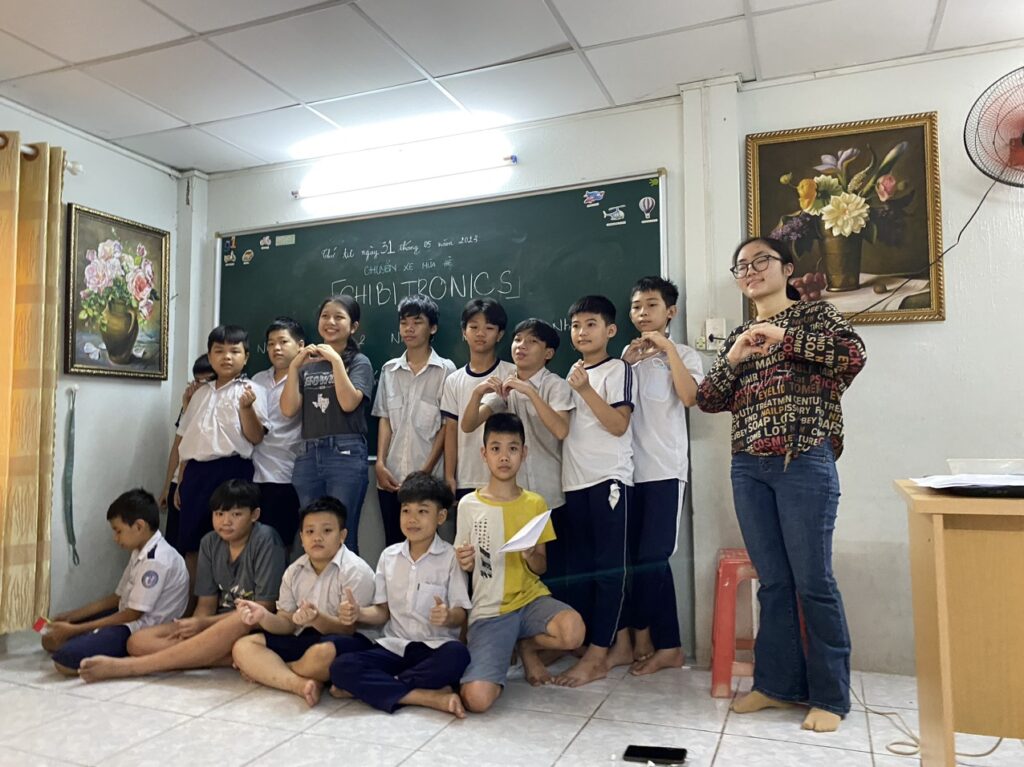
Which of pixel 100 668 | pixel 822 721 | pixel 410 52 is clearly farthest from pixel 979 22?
pixel 100 668

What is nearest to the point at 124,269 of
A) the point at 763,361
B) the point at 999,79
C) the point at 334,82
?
the point at 334,82

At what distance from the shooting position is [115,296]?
354cm

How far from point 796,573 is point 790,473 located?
0.29 m

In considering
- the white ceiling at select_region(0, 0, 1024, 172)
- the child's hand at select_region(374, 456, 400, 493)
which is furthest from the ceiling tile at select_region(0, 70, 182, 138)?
the child's hand at select_region(374, 456, 400, 493)

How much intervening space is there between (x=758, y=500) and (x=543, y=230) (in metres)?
1.57

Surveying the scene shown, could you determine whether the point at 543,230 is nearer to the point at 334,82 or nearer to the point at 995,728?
the point at 334,82

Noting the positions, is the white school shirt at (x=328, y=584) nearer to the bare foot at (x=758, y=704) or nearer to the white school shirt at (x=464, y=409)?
the white school shirt at (x=464, y=409)

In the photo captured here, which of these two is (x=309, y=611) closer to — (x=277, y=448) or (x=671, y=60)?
(x=277, y=448)

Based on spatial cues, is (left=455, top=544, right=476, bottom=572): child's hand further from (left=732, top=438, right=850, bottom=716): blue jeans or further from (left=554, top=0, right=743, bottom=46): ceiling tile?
(left=554, top=0, right=743, bottom=46): ceiling tile

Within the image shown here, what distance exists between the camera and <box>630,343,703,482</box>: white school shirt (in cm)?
278

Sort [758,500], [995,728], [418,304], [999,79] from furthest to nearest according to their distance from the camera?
[418,304] < [999,79] < [758,500] < [995,728]

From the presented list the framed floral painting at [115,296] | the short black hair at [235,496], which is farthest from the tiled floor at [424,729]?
the framed floral painting at [115,296]

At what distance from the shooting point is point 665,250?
3.08m

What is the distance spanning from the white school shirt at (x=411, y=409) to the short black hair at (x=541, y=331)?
44cm
